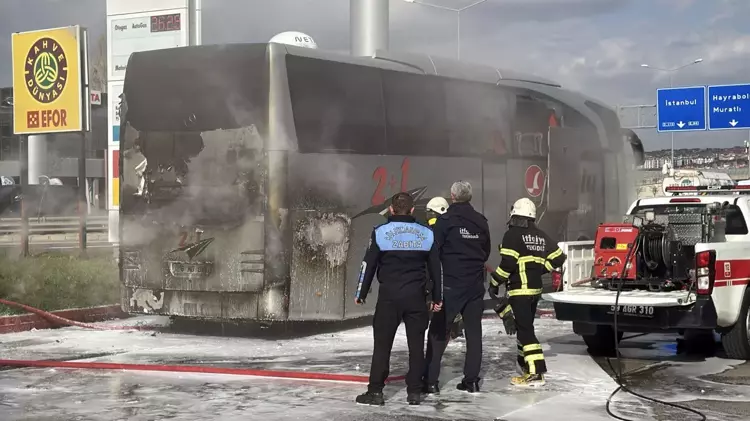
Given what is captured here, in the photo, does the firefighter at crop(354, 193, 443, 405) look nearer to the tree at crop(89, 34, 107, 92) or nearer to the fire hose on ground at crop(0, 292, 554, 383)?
the fire hose on ground at crop(0, 292, 554, 383)

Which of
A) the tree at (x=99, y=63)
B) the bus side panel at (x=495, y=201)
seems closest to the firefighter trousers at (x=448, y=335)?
the bus side panel at (x=495, y=201)

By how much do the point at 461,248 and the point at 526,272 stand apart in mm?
755

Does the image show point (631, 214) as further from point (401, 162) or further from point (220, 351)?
point (220, 351)

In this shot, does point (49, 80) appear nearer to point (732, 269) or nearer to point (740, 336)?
point (732, 269)

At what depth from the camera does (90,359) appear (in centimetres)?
1189

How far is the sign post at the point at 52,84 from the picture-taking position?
1977 cm

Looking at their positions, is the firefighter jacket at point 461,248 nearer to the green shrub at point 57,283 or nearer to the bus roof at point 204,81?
the bus roof at point 204,81

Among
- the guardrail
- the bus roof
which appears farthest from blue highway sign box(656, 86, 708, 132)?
the bus roof

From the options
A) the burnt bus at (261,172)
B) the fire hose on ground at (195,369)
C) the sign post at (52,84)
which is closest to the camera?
the fire hose on ground at (195,369)

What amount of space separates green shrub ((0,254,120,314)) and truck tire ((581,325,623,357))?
7729mm

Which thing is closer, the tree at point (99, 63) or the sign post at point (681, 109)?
the sign post at point (681, 109)

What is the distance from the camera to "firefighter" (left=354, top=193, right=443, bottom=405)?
28.9 ft

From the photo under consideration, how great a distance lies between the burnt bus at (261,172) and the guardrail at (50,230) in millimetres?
22585

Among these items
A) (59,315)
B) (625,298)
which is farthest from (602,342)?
(59,315)
